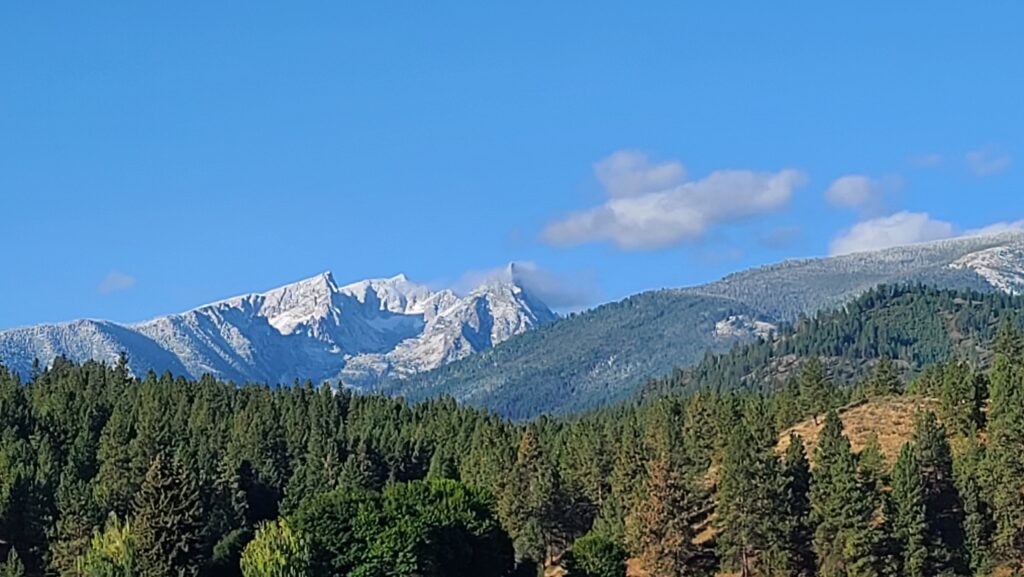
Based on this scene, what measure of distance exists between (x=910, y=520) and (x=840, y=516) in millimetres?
7114

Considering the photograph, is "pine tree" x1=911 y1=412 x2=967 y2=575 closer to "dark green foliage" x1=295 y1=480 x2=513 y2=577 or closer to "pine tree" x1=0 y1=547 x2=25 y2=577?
"dark green foliage" x1=295 y1=480 x2=513 y2=577

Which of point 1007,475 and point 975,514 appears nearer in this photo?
point 975,514

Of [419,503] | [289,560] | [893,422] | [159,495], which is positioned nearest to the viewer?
[289,560]

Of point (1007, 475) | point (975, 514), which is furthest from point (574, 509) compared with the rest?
point (1007, 475)

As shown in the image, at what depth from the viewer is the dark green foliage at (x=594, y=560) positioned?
497 feet

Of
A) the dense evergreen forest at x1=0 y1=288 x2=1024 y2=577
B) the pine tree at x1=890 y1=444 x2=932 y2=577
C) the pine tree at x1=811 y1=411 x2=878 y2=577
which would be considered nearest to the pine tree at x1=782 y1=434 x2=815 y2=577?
the dense evergreen forest at x1=0 y1=288 x2=1024 y2=577

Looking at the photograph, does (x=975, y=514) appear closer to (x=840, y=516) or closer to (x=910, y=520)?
(x=910, y=520)

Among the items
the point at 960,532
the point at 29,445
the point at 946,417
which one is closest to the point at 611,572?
the point at 960,532

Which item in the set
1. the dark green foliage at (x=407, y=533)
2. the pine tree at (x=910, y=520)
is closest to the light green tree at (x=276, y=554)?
the dark green foliage at (x=407, y=533)

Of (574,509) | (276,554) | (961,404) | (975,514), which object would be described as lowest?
(975,514)

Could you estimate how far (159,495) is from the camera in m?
133

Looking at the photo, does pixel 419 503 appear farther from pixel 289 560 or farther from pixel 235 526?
pixel 235 526

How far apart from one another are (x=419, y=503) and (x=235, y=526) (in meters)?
35.1

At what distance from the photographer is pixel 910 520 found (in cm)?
14850
